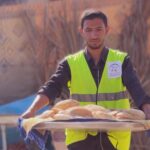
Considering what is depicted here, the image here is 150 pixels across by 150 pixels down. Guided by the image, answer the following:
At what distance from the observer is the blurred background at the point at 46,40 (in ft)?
27.1

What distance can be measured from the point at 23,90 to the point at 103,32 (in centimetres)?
577

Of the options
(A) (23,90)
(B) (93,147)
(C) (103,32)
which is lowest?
(A) (23,90)

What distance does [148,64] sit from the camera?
26.9 feet

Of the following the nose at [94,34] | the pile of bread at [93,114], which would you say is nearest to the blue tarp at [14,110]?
the nose at [94,34]

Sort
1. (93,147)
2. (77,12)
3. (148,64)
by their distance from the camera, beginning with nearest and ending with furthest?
(93,147) < (148,64) < (77,12)

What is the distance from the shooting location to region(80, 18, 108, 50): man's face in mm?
3688

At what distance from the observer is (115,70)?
374cm

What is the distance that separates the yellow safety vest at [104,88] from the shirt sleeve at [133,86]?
36 mm

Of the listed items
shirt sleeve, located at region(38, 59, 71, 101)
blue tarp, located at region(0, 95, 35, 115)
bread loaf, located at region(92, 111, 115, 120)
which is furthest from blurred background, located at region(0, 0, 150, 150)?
bread loaf, located at region(92, 111, 115, 120)

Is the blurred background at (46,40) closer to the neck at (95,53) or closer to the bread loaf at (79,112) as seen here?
the neck at (95,53)

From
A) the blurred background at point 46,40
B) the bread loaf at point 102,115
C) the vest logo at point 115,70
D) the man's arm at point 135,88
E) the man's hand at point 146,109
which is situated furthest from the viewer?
the blurred background at point 46,40

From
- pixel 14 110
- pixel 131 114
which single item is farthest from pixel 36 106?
pixel 14 110

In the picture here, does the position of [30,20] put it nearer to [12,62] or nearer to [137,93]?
[12,62]

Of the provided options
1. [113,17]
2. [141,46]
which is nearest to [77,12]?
[113,17]
